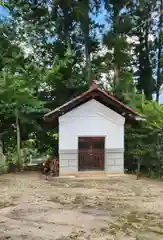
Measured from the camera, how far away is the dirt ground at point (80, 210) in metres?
5.18

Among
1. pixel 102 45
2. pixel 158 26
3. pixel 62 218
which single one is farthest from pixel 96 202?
pixel 158 26

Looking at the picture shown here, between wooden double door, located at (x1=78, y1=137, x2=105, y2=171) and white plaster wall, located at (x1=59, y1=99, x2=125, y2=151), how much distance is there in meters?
0.28

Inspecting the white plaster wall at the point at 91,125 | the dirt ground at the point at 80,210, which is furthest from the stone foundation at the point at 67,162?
the dirt ground at the point at 80,210

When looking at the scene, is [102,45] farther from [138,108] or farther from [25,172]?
[25,172]

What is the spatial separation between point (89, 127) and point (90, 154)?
1.15 meters

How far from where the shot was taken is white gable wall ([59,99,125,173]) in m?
12.8

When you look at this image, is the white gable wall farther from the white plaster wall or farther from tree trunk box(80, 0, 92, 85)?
tree trunk box(80, 0, 92, 85)

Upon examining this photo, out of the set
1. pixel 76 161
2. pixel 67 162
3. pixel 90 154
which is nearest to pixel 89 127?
pixel 90 154

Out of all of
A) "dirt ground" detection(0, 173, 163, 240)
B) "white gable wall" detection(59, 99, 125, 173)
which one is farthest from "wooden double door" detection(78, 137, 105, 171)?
"dirt ground" detection(0, 173, 163, 240)

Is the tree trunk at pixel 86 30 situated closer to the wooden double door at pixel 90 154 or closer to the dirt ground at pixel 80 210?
the wooden double door at pixel 90 154

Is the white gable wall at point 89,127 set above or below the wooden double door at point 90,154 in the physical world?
above

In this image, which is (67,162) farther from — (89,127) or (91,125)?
(91,125)

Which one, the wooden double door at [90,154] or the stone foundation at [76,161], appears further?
the wooden double door at [90,154]

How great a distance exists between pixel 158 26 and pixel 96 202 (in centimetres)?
1507
